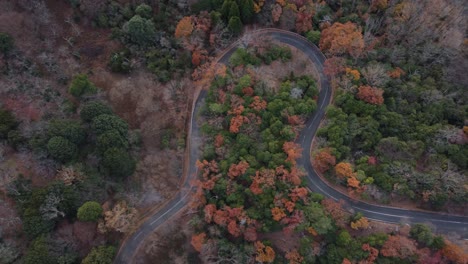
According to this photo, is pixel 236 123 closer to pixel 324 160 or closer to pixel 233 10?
pixel 324 160

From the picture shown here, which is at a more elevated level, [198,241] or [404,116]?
[404,116]

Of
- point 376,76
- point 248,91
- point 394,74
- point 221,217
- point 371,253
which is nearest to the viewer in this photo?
point 371,253

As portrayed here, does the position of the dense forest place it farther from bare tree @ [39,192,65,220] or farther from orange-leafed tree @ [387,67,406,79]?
orange-leafed tree @ [387,67,406,79]

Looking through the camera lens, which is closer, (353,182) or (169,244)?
(353,182)

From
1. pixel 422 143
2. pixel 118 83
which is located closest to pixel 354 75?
pixel 422 143

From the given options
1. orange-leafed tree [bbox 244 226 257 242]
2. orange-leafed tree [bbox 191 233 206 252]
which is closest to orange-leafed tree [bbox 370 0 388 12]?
orange-leafed tree [bbox 244 226 257 242]

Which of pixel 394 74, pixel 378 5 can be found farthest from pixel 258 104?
pixel 378 5
